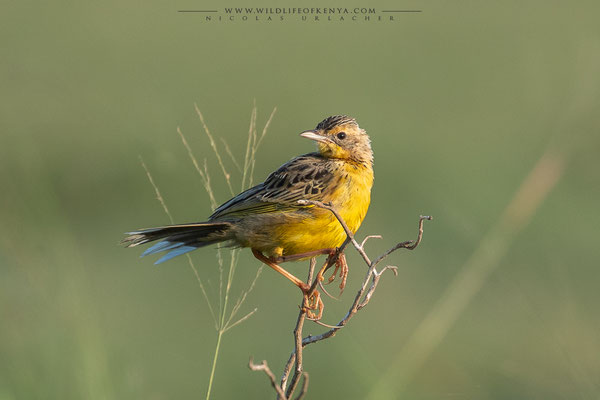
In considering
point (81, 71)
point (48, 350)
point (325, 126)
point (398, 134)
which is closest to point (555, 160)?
point (325, 126)

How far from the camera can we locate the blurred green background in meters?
6.38

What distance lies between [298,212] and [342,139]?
0.69 m

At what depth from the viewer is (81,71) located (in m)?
17.6

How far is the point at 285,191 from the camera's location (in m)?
5.55

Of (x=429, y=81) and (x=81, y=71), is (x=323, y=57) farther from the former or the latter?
(x=81, y=71)

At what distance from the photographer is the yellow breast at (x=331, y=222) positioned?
5.23 meters

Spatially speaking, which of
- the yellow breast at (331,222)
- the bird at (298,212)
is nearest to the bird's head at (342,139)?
the bird at (298,212)

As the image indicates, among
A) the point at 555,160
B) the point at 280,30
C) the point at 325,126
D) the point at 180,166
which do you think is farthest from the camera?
the point at 280,30

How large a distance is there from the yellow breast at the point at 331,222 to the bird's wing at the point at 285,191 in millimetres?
102

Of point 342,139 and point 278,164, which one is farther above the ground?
point 342,139

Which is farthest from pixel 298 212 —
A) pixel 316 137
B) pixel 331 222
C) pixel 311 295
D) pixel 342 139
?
pixel 311 295

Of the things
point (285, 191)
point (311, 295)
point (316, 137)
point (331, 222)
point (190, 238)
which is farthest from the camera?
point (316, 137)

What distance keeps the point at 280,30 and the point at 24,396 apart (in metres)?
16.0

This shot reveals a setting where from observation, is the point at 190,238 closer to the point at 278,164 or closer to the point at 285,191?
the point at 285,191
